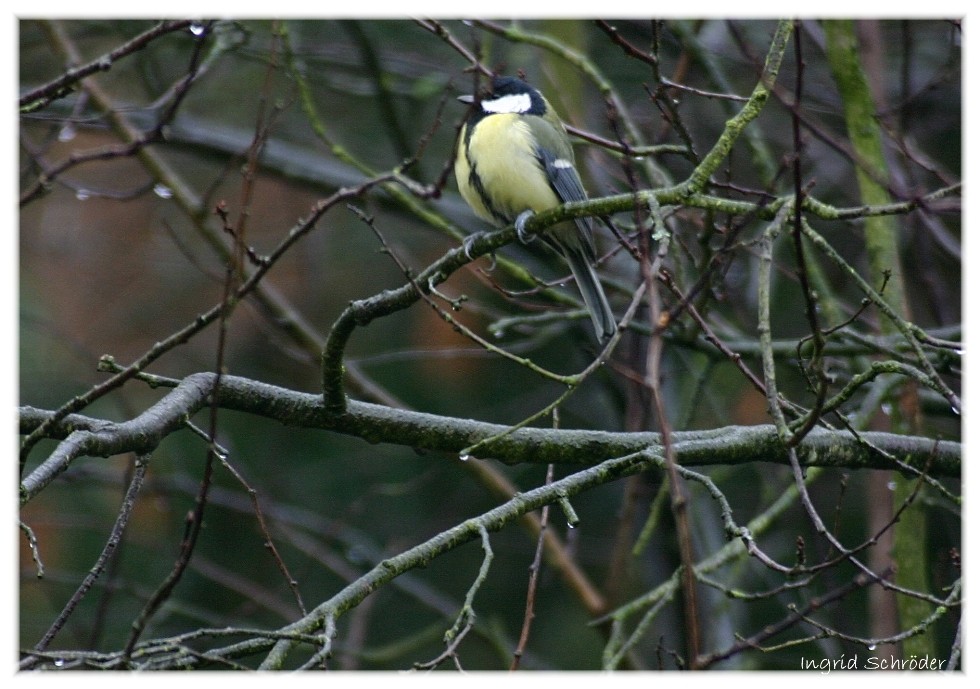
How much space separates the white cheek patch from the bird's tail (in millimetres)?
445

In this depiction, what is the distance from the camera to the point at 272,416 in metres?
1.79

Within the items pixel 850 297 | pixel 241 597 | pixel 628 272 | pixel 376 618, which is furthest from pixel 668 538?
pixel 241 597

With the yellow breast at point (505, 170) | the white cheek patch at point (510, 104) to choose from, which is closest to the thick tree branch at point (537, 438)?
the yellow breast at point (505, 170)

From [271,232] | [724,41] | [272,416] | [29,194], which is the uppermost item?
[724,41]

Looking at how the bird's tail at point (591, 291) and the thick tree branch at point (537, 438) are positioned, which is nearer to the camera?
the thick tree branch at point (537, 438)

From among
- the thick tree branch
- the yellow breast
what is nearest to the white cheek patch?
the yellow breast

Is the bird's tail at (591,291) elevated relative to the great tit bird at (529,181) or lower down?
lower down

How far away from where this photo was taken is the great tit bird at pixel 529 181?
2387 mm

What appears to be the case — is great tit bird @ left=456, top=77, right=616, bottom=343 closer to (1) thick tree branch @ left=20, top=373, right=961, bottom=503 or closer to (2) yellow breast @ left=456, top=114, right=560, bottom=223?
(2) yellow breast @ left=456, top=114, right=560, bottom=223

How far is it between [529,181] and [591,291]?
318 mm

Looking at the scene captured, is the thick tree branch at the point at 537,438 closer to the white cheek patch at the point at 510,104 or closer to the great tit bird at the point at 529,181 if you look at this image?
the great tit bird at the point at 529,181

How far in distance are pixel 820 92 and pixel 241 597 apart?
3184 mm

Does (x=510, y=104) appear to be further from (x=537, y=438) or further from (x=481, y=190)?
(x=537, y=438)

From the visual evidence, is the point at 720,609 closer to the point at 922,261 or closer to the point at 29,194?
the point at 922,261
